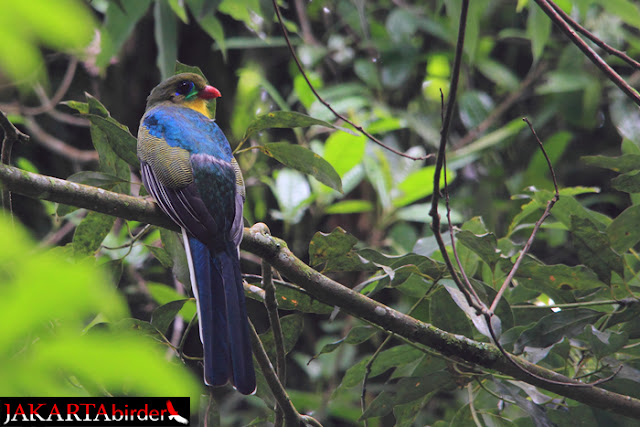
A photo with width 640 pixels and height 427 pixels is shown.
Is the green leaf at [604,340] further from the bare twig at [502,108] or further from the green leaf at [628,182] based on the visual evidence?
the bare twig at [502,108]

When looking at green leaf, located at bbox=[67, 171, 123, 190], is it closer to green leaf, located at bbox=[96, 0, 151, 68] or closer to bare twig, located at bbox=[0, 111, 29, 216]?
bare twig, located at bbox=[0, 111, 29, 216]

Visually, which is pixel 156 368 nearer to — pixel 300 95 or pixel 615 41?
pixel 300 95

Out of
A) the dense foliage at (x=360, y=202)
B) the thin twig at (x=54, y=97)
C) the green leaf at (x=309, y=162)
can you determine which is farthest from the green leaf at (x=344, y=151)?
the thin twig at (x=54, y=97)

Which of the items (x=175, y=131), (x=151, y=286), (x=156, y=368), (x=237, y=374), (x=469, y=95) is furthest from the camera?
(x=469, y=95)

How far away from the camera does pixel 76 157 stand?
15.3 ft

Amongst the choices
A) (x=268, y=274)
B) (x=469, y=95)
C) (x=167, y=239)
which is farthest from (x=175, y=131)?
(x=469, y=95)

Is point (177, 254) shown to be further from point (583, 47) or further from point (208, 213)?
point (583, 47)

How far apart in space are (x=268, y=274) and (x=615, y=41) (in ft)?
13.8

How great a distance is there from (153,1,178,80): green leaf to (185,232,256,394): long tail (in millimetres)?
918

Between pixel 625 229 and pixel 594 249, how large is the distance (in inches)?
5.6

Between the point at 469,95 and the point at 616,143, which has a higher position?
the point at 469,95

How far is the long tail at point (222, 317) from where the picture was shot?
1.86 meters

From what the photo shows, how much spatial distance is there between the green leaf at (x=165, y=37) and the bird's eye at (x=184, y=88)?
1.33ft

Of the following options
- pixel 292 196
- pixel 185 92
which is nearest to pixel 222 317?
pixel 185 92
